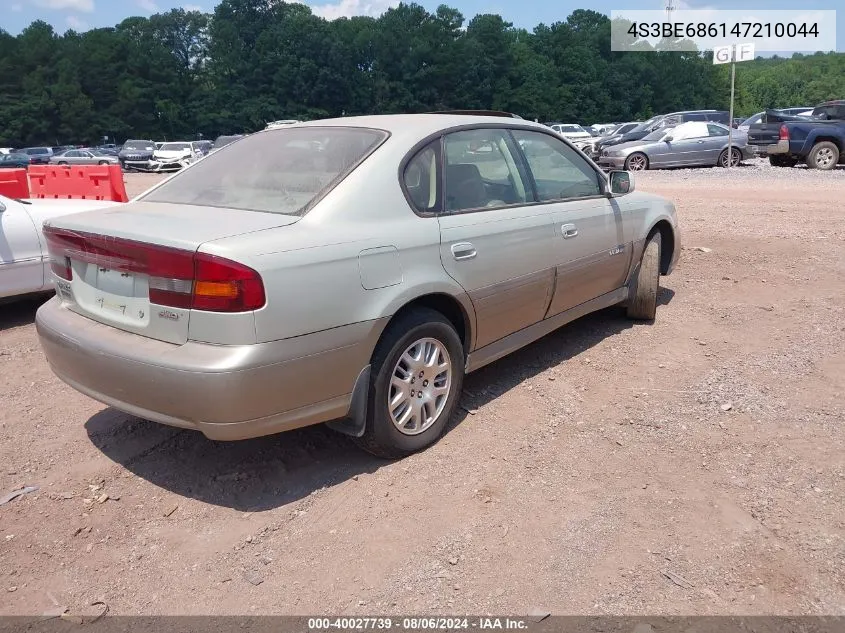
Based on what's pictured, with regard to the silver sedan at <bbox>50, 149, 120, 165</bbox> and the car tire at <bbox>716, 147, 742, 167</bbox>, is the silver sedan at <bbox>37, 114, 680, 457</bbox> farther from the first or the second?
the silver sedan at <bbox>50, 149, 120, 165</bbox>

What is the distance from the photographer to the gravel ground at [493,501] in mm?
2752

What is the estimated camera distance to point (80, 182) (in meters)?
11.8

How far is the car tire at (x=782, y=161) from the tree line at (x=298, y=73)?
60.9 meters

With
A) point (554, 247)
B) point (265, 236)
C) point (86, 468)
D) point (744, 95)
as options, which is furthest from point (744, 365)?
point (744, 95)

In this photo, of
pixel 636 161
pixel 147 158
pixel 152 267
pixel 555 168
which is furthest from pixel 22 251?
pixel 147 158

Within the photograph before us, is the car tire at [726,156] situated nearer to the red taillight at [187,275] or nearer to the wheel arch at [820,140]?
the wheel arch at [820,140]

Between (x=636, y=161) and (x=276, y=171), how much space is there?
19601 mm

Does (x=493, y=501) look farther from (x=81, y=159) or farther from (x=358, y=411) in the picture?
(x=81, y=159)

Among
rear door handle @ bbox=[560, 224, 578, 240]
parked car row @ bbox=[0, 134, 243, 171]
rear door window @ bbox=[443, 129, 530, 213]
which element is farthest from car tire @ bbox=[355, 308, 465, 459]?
parked car row @ bbox=[0, 134, 243, 171]

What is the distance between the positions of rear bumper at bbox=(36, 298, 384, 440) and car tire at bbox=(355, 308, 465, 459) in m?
0.15

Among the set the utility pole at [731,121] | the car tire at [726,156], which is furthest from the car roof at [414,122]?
the car tire at [726,156]

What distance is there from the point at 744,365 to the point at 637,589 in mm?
2624

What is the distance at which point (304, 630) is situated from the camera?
257 cm

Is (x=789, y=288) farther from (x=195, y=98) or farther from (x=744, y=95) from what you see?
(x=744, y=95)
